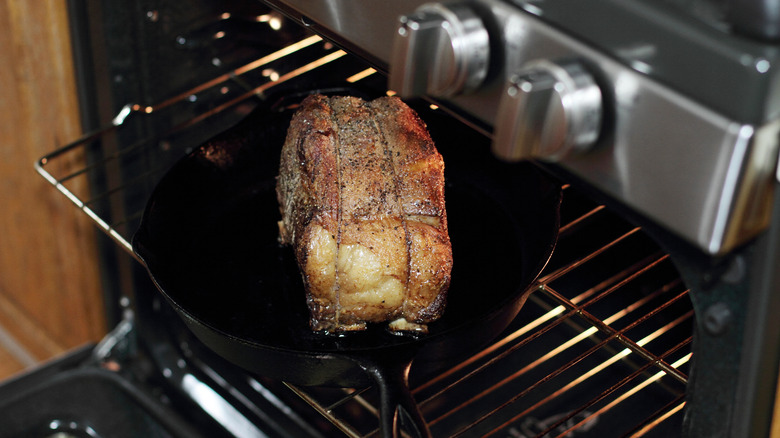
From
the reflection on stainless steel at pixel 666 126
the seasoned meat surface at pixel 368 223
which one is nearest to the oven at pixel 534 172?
the reflection on stainless steel at pixel 666 126

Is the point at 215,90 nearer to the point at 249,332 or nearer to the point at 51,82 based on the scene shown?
the point at 51,82

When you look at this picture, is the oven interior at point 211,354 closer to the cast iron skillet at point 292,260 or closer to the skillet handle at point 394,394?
the cast iron skillet at point 292,260

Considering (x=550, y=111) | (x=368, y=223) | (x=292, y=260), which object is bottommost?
(x=292, y=260)

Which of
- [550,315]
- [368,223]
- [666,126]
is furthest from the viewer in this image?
[550,315]

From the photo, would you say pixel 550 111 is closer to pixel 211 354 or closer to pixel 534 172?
pixel 534 172

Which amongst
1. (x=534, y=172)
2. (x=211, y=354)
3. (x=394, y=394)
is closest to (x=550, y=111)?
(x=394, y=394)

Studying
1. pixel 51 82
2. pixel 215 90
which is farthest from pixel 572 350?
pixel 51 82
